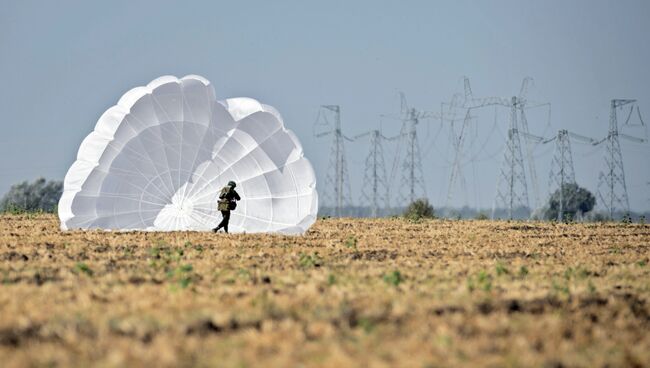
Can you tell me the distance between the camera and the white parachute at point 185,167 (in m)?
33.2

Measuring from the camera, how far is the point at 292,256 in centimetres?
2489

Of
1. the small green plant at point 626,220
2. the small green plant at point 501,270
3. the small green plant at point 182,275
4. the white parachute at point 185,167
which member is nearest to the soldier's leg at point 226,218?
the white parachute at point 185,167

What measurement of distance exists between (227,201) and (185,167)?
2531 millimetres

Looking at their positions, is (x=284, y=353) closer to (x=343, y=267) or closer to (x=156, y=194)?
(x=343, y=267)

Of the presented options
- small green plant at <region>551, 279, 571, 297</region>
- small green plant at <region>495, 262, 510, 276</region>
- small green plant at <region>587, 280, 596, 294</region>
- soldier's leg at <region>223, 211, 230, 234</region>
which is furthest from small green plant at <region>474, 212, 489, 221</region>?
small green plant at <region>587, 280, 596, 294</region>

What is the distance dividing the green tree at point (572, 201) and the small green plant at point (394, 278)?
120423mm

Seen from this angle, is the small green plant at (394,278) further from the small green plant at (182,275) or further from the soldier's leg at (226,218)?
the soldier's leg at (226,218)

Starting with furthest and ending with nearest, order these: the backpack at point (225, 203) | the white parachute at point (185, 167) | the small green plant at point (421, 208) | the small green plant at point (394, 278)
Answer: the small green plant at point (421, 208) < the backpack at point (225, 203) < the white parachute at point (185, 167) < the small green plant at point (394, 278)

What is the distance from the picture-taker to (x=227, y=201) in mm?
33594

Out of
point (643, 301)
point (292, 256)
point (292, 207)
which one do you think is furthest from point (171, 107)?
point (643, 301)

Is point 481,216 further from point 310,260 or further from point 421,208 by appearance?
point 310,260

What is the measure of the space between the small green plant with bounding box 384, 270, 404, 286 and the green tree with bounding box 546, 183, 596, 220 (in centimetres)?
12042

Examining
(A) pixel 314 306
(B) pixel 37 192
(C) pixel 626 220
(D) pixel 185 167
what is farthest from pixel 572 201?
(A) pixel 314 306

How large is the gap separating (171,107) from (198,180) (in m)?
2.97
